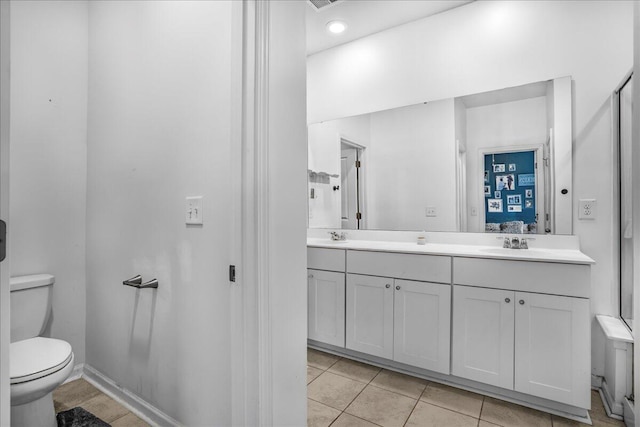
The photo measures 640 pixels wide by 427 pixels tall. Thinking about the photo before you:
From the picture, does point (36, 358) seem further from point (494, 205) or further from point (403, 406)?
point (494, 205)

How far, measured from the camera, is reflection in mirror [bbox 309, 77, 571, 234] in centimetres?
216

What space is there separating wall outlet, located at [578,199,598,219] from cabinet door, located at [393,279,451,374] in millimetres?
990

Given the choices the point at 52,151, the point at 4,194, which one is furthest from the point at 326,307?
the point at 4,194

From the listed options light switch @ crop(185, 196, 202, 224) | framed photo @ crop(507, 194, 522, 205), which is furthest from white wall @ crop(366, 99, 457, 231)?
light switch @ crop(185, 196, 202, 224)

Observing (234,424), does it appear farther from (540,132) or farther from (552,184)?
(540,132)

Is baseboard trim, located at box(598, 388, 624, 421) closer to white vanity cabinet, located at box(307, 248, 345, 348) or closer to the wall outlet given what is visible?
the wall outlet

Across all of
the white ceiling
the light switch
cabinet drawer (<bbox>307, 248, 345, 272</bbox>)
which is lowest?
cabinet drawer (<bbox>307, 248, 345, 272</bbox>)

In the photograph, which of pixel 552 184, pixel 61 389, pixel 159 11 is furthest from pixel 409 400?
pixel 159 11

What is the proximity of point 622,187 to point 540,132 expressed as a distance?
0.57 metres

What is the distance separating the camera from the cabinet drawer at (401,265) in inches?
80.0

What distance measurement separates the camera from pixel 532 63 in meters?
2.22

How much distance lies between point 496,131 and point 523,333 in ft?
4.55

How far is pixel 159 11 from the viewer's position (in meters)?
1.54

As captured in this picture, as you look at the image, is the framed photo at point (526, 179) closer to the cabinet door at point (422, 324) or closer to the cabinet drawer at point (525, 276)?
the cabinet drawer at point (525, 276)
